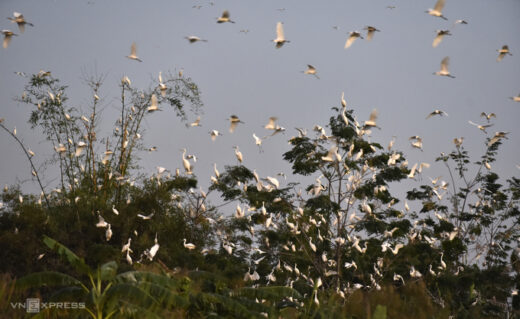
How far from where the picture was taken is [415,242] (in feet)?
38.0

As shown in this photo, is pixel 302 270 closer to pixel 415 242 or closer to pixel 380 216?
pixel 380 216

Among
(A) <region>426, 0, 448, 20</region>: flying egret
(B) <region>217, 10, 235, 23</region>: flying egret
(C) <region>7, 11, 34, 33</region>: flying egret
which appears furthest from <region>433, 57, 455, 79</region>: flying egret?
(C) <region>7, 11, 34, 33</region>: flying egret

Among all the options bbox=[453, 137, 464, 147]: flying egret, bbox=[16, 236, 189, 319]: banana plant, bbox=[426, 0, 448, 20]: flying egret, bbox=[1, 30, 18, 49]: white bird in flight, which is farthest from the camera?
bbox=[453, 137, 464, 147]: flying egret

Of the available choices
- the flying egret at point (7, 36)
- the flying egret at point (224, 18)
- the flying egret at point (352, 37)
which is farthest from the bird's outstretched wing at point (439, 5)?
the flying egret at point (7, 36)

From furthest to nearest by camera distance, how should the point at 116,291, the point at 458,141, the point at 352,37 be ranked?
1. the point at 458,141
2. the point at 352,37
3. the point at 116,291

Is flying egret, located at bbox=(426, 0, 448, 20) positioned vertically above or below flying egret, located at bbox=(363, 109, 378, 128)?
above

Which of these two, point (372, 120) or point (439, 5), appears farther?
point (372, 120)

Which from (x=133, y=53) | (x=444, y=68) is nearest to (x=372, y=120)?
(x=444, y=68)

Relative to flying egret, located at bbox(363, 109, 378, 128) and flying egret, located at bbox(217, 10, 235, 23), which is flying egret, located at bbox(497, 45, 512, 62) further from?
flying egret, located at bbox(217, 10, 235, 23)

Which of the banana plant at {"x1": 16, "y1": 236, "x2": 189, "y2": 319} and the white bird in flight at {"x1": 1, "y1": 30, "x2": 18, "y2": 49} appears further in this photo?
the white bird in flight at {"x1": 1, "y1": 30, "x2": 18, "y2": 49}

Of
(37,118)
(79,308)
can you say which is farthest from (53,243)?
(37,118)

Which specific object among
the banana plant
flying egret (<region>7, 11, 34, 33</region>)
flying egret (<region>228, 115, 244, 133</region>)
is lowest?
the banana plant

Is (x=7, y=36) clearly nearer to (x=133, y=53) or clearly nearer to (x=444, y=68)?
(x=133, y=53)

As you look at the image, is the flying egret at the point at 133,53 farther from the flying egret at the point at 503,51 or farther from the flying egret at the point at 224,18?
the flying egret at the point at 503,51
